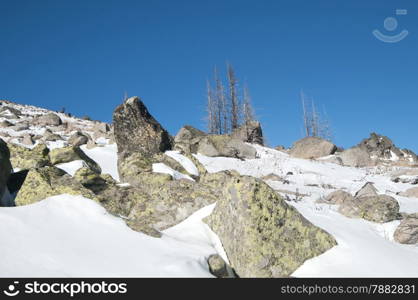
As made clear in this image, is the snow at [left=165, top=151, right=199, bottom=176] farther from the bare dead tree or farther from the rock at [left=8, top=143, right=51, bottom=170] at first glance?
Answer: the bare dead tree

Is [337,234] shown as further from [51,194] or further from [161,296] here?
[51,194]

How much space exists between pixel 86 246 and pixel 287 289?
2.63 metres

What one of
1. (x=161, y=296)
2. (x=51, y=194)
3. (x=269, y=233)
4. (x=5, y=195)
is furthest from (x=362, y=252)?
(x=5, y=195)

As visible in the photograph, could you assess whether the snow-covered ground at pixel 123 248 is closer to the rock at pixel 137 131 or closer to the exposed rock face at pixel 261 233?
the exposed rock face at pixel 261 233

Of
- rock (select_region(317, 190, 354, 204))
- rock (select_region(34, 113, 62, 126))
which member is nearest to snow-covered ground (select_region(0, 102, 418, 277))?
rock (select_region(317, 190, 354, 204))

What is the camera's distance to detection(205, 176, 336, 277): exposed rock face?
5.77 metres

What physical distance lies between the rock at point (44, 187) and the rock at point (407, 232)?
18.9ft

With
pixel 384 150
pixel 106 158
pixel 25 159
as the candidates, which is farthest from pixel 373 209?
pixel 384 150

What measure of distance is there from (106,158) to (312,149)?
1868cm

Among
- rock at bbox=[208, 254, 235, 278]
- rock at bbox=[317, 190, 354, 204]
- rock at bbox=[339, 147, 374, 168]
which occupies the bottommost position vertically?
rock at bbox=[208, 254, 235, 278]

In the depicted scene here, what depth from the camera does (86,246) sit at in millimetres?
5324

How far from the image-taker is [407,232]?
7672 mm

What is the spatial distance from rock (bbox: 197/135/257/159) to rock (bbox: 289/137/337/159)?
5.58m

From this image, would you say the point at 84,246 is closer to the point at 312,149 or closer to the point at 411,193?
the point at 411,193
